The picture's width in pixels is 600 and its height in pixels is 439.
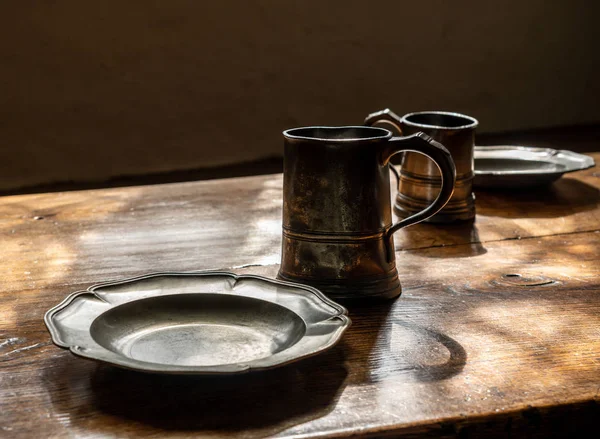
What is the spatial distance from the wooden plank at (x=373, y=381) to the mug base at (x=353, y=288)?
0.02 m

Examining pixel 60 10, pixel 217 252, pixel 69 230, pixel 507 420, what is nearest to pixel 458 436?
pixel 507 420

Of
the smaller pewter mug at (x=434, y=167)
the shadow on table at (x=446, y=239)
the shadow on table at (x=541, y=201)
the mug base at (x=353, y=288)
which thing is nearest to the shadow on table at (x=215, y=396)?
the mug base at (x=353, y=288)

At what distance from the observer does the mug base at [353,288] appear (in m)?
0.76

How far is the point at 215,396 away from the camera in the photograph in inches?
22.2

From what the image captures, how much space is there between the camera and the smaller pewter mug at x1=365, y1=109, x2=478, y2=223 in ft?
3.44

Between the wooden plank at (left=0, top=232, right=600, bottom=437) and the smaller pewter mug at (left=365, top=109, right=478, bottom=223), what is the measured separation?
0.96ft

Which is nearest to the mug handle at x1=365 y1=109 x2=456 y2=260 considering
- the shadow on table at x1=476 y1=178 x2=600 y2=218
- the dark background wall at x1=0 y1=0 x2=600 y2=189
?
the shadow on table at x1=476 y1=178 x2=600 y2=218

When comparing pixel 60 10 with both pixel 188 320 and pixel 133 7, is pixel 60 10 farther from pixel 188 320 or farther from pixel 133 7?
pixel 188 320

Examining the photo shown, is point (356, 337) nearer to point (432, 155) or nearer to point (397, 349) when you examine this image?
point (397, 349)

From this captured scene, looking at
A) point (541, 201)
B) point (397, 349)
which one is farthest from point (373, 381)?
point (541, 201)

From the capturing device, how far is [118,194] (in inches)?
49.3

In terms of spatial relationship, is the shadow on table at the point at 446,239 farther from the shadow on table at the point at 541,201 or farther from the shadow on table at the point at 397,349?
the shadow on table at the point at 397,349

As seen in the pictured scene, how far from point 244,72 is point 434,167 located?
2.47m

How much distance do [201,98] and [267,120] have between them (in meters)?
0.35
